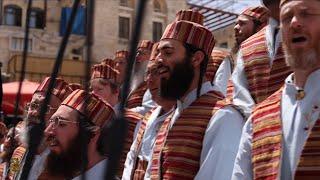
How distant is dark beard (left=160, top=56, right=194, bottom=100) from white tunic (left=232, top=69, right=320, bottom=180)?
89 cm

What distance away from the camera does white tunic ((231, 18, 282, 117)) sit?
2924 millimetres

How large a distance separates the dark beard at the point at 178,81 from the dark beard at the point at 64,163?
51 centimetres

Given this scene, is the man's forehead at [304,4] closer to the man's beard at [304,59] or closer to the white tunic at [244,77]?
the man's beard at [304,59]

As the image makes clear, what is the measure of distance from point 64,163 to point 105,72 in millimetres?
2166

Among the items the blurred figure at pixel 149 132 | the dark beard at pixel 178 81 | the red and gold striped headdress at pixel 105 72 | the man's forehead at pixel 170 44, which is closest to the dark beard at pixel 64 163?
the blurred figure at pixel 149 132

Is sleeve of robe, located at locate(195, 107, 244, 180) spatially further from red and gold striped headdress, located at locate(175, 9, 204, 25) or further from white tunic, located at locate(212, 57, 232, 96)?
white tunic, located at locate(212, 57, 232, 96)

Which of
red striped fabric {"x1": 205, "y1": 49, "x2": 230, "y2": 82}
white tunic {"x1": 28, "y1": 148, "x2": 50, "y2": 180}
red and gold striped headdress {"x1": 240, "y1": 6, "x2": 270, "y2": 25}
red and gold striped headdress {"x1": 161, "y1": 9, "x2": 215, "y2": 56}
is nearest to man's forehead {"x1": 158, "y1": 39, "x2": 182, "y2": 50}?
red and gold striped headdress {"x1": 161, "y1": 9, "x2": 215, "y2": 56}

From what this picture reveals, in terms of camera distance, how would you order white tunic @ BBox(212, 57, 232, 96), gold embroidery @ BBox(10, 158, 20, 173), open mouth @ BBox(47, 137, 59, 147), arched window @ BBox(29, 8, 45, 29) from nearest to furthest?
arched window @ BBox(29, 8, 45, 29) < open mouth @ BBox(47, 137, 59, 147) < gold embroidery @ BBox(10, 158, 20, 173) < white tunic @ BBox(212, 57, 232, 96)

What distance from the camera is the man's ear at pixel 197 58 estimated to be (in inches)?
123

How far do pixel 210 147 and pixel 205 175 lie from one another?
13 cm

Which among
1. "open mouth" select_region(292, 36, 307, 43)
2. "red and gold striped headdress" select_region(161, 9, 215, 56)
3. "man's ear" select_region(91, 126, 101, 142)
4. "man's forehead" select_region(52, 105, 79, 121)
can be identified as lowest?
"man's ear" select_region(91, 126, 101, 142)

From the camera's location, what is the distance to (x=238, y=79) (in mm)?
3029

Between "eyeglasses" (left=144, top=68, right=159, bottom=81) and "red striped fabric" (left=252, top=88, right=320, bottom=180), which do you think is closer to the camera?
"red striped fabric" (left=252, top=88, right=320, bottom=180)

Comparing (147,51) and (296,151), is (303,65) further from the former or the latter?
(147,51)
